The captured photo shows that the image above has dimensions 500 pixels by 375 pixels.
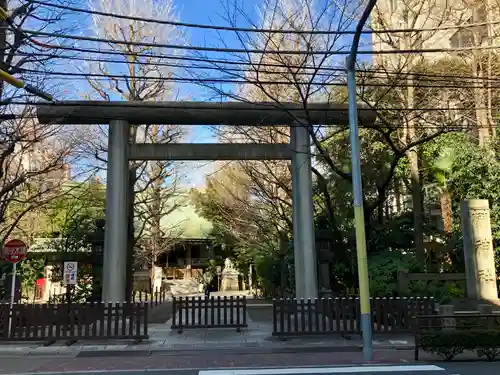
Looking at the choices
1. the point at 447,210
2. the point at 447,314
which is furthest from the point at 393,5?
the point at 447,314

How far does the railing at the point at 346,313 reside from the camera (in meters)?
12.8

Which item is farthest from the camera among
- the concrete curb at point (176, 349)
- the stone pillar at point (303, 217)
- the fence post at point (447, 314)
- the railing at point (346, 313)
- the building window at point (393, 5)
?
the building window at point (393, 5)

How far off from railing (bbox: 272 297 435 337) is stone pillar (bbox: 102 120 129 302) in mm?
5218

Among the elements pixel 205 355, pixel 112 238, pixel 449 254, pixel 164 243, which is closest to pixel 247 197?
pixel 164 243

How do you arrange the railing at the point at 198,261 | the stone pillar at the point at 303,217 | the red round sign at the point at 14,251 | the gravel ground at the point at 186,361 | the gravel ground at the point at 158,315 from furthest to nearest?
the railing at the point at 198,261 < the gravel ground at the point at 158,315 < the stone pillar at the point at 303,217 < the red round sign at the point at 14,251 < the gravel ground at the point at 186,361

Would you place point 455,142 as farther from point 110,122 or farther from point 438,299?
point 110,122

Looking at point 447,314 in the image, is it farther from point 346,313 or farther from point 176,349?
point 176,349

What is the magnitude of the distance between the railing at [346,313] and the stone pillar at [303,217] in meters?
1.98

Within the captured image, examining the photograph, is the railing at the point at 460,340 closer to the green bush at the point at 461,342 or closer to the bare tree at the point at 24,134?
Result: the green bush at the point at 461,342

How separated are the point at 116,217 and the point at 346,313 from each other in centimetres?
770

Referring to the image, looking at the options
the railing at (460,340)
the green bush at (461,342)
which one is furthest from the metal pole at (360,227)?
the green bush at (461,342)

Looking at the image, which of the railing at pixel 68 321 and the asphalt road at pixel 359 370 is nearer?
the asphalt road at pixel 359 370

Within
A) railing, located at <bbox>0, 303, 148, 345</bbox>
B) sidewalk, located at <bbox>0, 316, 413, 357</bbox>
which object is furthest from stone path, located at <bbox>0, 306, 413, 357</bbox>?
railing, located at <bbox>0, 303, 148, 345</bbox>

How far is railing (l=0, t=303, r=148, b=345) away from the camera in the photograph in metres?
12.3
